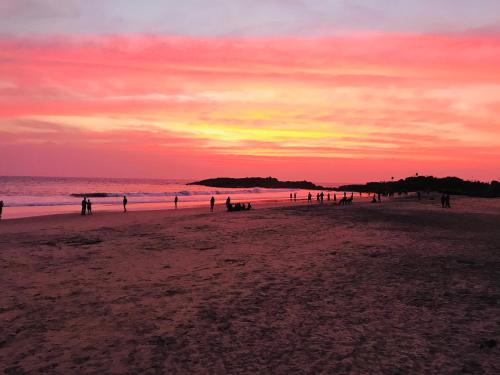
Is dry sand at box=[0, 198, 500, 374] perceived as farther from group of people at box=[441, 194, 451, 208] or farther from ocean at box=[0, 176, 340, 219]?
group of people at box=[441, 194, 451, 208]

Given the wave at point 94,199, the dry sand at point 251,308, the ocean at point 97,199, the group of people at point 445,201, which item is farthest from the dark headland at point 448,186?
the dry sand at point 251,308

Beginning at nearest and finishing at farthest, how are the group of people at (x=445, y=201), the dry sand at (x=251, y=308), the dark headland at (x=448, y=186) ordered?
the dry sand at (x=251, y=308)
the group of people at (x=445, y=201)
the dark headland at (x=448, y=186)

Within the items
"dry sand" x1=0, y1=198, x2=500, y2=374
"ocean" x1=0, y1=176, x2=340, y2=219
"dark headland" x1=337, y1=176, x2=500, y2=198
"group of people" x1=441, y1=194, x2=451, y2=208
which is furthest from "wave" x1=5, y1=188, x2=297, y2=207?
"dark headland" x1=337, y1=176, x2=500, y2=198

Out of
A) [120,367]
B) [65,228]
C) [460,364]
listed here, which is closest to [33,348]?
[120,367]

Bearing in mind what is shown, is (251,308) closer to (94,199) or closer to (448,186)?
(94,199)

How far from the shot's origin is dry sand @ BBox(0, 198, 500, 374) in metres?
6.41

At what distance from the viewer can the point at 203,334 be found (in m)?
7.51

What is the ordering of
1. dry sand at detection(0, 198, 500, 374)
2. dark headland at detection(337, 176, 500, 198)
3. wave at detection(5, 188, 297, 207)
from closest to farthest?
1. dry sand at detection(0, 198, 500, 374)
2. wave at detection(5, 188, 297, 207)
3. dark headland at detection(337, 176, 500, 198)

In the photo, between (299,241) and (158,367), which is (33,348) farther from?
(299,241)

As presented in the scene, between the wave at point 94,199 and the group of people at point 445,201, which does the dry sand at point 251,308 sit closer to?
the group of people at point 445,201

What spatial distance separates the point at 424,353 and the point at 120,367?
4.98 m

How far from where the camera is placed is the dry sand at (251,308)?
641 centimetres

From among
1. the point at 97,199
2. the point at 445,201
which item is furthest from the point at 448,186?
the point at 97,199

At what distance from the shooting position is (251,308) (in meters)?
9.01
